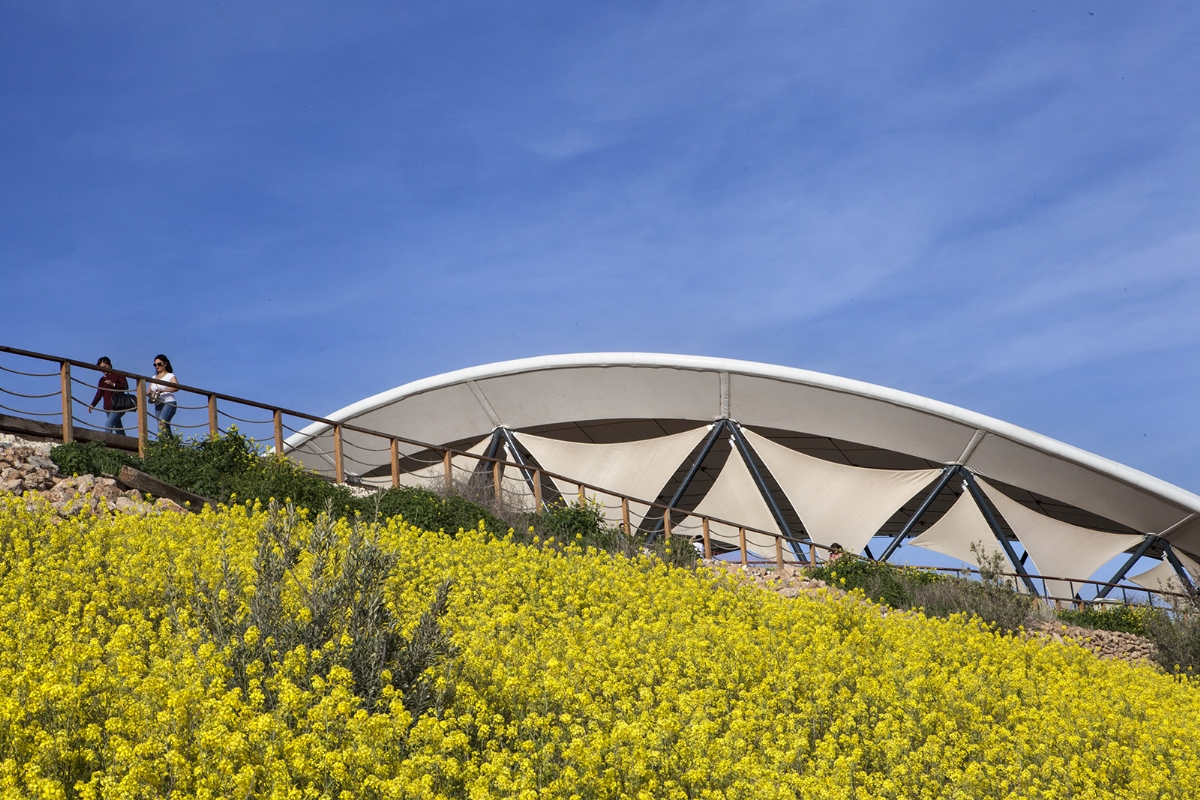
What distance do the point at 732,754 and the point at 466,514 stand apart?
29.8ft

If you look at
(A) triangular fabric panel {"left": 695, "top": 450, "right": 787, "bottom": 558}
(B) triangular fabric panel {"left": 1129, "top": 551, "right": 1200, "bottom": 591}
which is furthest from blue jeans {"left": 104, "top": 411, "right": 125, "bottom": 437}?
(B) triangular fabric panel {"left": 1129, "top": 551, "right": 1200, "bottom": 591}

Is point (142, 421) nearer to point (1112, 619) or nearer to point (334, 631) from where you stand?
point (334, 631)

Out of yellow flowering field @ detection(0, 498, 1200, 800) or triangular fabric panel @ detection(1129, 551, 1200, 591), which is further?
triangular fabric panel @ detection(1129, 551, 1200, 591)

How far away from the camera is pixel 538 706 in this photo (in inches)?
269

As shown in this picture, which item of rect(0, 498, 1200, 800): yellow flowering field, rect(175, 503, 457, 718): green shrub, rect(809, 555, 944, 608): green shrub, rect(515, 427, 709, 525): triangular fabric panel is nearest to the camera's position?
rect(0, 498, 1200, 800): yellow flowering field

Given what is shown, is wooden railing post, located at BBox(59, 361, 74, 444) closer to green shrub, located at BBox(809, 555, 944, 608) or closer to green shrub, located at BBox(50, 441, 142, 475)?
green shrub, located at BBox(50, 441, 142, 475)

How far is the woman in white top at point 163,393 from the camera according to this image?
15.0 meters

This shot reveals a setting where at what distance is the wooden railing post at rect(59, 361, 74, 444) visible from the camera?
13.6m

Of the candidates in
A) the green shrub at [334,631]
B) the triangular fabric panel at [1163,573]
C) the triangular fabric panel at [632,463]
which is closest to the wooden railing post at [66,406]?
the green shrub at [334,631]

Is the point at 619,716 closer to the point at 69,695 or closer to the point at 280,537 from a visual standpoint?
the point at 280,537

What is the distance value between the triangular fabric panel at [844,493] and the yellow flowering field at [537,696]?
1269 centimetres

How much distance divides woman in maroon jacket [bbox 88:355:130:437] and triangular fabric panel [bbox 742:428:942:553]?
48.1 ft

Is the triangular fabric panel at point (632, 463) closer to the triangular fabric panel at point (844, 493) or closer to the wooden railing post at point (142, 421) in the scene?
the triangular fabric panel at point (844, 493)

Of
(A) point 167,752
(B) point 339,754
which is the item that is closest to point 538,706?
(B) point 339,754
